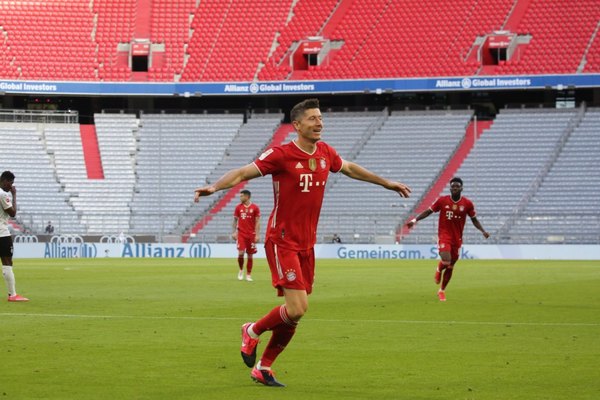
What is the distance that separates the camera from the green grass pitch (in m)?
9.84

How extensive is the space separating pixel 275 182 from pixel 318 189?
16.7 inches

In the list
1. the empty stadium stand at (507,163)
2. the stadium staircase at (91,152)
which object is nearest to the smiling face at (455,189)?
the empty stadium stand at (507,163)

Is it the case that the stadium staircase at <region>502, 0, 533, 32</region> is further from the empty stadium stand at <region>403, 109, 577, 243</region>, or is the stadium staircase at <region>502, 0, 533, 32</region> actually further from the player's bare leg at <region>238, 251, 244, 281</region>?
the player's bare leg at <region>238, 251, 244, 281</region>

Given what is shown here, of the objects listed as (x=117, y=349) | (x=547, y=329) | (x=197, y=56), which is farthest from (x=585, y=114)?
(x=117, y=349)

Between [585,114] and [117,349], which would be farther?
[585,114]

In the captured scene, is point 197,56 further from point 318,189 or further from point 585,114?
point 318,189

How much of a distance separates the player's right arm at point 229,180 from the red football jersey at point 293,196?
0.26 m

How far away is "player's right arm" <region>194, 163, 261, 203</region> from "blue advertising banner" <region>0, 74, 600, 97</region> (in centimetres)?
4992

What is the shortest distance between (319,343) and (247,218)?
17.2 metres

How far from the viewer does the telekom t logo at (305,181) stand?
1037cm

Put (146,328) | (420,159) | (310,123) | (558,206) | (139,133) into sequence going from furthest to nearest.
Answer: (139,133), (420,159), (558,206), (146,328), (310,123)

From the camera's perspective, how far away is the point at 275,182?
411 inches

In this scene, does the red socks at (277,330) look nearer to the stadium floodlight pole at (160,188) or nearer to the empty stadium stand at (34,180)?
the stadium floodlight pole at (160,188)


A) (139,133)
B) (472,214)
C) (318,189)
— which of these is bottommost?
(139,133)
